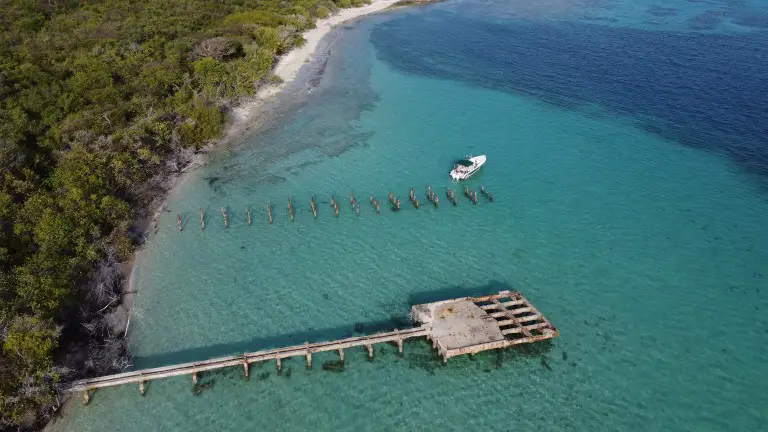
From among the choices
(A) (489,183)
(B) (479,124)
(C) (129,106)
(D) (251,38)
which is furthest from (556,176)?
(D) (251,38)

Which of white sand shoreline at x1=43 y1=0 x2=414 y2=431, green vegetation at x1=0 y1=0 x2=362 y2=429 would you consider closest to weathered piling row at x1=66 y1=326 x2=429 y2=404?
green vegetation at x1=0 y1=0 x2=362 y2=429

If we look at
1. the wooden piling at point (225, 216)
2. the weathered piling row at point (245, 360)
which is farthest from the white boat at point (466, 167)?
the wooden piling at point (225, 216)

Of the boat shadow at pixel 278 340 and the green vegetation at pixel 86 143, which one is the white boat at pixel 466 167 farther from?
the green vegetation at pixel 86 143

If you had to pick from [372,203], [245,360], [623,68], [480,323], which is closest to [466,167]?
[372,203]

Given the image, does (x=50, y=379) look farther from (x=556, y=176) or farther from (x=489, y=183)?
(x=556, y=176)

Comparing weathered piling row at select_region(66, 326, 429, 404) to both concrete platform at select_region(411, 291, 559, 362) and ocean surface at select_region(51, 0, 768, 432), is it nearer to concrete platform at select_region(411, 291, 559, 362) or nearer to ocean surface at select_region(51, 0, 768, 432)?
ocean surface at select_region(51, 0, 768, 432)
